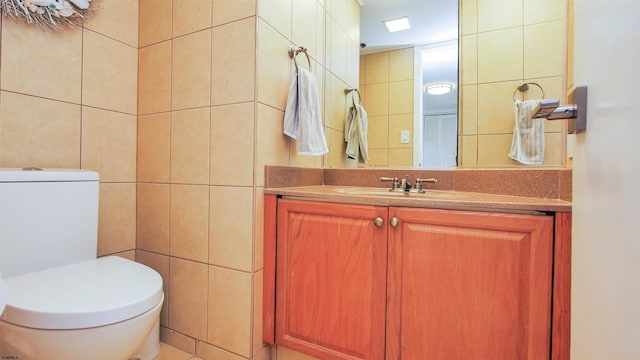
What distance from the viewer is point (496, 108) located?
4.28 feet

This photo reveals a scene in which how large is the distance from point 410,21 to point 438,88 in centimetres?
39

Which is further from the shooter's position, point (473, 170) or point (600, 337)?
point (473, 170)

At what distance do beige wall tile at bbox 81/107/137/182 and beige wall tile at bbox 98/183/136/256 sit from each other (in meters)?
0.05

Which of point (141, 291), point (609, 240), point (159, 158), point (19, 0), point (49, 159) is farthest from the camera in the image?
point (159, 158)

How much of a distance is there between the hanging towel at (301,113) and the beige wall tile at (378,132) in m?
0.42

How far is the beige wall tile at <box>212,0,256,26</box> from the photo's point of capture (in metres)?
1.15

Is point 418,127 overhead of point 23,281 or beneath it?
overhead

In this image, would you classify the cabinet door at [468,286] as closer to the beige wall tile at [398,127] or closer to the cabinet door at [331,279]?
the cabinet door at [331,279]

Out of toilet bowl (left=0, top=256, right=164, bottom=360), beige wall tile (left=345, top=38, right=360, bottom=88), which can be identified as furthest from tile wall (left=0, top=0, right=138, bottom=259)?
beige wall tile (left=345, top=38, right=360, bottom=88)

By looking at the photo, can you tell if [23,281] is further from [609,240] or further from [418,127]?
[418,127]

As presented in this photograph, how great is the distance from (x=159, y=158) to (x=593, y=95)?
1541 millimetres

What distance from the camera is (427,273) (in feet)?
3.02

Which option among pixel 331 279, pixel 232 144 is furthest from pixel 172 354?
pixel 232 144

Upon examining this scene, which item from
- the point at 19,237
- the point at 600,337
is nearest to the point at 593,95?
the point at 600,337
